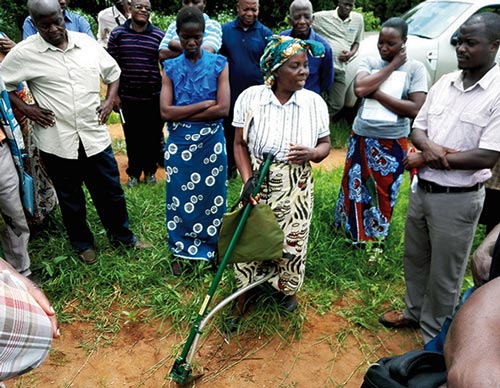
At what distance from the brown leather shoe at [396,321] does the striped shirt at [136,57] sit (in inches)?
125

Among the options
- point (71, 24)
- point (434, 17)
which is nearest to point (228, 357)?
point (71, 24)

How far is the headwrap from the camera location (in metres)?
2.40

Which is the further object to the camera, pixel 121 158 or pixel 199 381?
pixel 121 158

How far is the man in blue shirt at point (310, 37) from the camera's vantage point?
13.0ft

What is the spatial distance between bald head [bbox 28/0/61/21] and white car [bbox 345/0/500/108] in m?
4.27

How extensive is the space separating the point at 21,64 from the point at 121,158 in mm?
3039

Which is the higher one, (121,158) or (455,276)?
(455,276)

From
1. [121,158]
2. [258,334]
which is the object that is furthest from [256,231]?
[121,158]

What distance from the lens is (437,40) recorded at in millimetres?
6133

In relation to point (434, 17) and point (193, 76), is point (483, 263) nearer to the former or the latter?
point (193, 76)

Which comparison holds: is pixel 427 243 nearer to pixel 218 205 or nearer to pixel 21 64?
pixel 218 205

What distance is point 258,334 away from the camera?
2.76 metres

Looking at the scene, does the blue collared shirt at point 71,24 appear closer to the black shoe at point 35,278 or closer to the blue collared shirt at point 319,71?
the blue collared shirt at point 319,71

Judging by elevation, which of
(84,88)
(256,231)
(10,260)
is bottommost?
(10,260)
